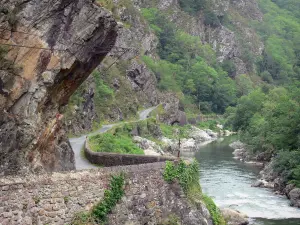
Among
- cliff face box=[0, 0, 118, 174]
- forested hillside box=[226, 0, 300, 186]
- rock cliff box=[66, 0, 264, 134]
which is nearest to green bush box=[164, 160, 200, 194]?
cliff face box=[0, 0, 118, 174]

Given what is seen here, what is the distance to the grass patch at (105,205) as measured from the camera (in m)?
14.0

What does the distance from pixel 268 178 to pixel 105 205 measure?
29482 millimetres

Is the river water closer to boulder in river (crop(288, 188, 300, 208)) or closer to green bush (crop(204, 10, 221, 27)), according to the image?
boulder in river (crop(288, 188, 300, 208))

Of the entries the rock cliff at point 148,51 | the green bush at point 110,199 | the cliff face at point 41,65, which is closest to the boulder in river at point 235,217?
the cliff face at point 41,65

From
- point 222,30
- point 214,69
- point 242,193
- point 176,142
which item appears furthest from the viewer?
point 222,30

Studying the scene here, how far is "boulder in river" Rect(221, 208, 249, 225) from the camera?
89.3 ft

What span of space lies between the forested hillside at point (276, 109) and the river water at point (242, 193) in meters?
3.07

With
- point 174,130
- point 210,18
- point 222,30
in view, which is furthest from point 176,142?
point 222,30

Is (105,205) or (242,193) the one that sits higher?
(105,205)

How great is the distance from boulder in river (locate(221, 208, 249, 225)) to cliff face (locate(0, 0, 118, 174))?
11.1 m

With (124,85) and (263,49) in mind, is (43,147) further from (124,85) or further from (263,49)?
(263,49)

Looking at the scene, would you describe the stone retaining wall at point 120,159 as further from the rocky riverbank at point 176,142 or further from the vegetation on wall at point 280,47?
the vegetation on wall at point 280,47

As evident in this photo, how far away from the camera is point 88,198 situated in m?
14.3

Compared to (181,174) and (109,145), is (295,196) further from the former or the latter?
(181,174)
